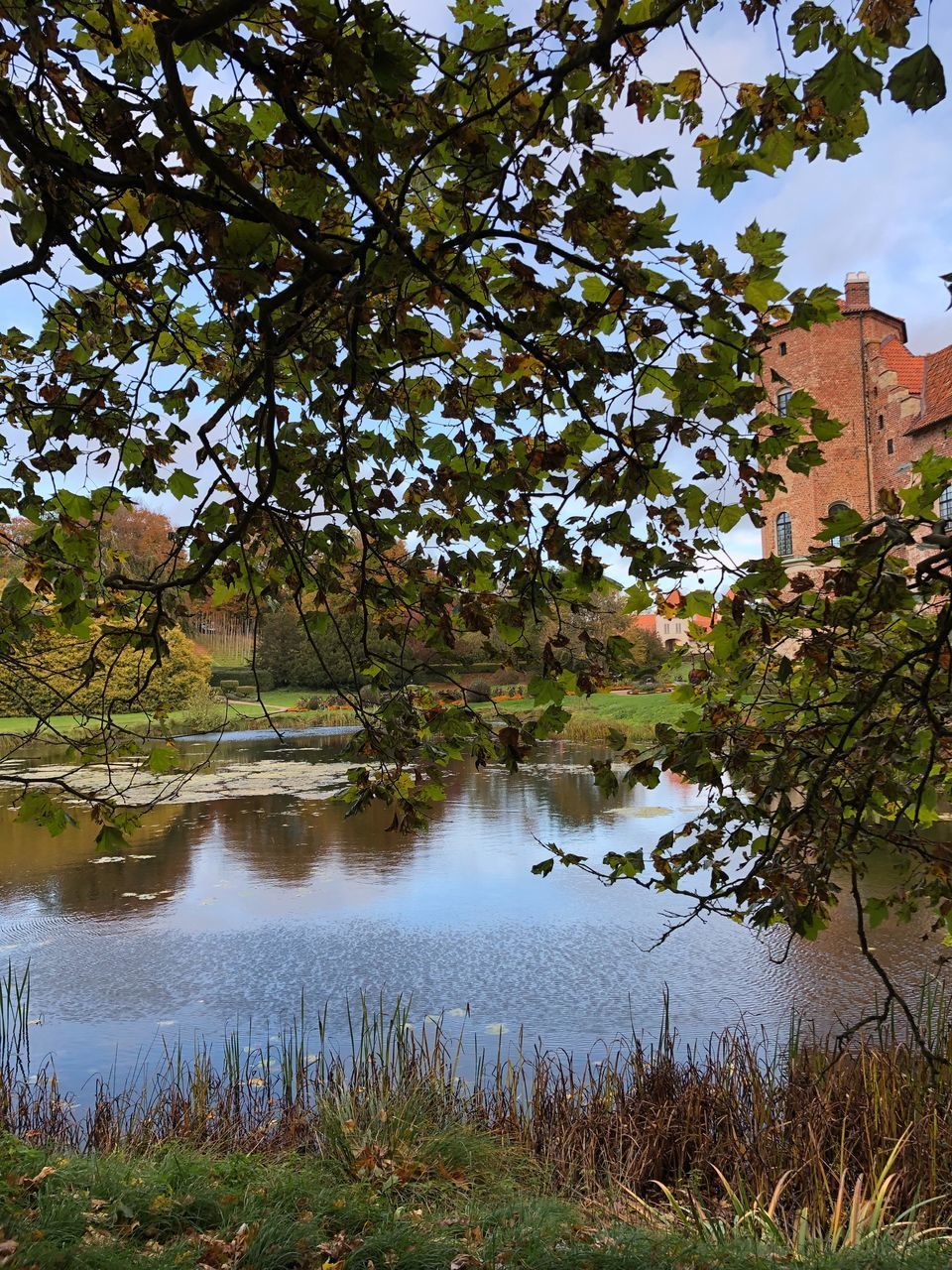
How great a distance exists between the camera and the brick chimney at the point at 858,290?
24391 mm

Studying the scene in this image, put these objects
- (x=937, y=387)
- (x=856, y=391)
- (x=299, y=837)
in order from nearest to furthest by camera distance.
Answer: (x=299, y=837)
(x=937, y=387)
(x=856, y=391)

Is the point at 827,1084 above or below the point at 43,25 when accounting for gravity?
→ below

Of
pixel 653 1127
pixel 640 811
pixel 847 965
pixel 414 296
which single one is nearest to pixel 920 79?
pixel 414 296

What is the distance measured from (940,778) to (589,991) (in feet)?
13.6

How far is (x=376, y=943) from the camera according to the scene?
7941mm

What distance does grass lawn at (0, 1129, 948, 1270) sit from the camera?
9.15ft

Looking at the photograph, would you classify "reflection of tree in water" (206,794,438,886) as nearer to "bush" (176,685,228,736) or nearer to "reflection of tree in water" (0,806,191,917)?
"reflection of tree in water" (0,806,191,917)

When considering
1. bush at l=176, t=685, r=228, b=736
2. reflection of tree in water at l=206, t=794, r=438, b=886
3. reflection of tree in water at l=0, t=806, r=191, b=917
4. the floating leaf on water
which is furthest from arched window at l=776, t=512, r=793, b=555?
reflection of tree in water at l=0, t=806, r=191, b=917

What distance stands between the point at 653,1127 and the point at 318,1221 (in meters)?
1.56

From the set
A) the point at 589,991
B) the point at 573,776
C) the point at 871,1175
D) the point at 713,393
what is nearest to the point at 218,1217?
the point at 871,1175

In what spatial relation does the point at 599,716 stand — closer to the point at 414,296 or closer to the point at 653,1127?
the point at 653,1127

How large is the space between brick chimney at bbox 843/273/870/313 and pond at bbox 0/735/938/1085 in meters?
17.1

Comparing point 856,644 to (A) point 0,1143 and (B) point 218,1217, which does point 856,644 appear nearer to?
(B) point 218,1217

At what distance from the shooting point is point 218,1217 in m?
3.18
